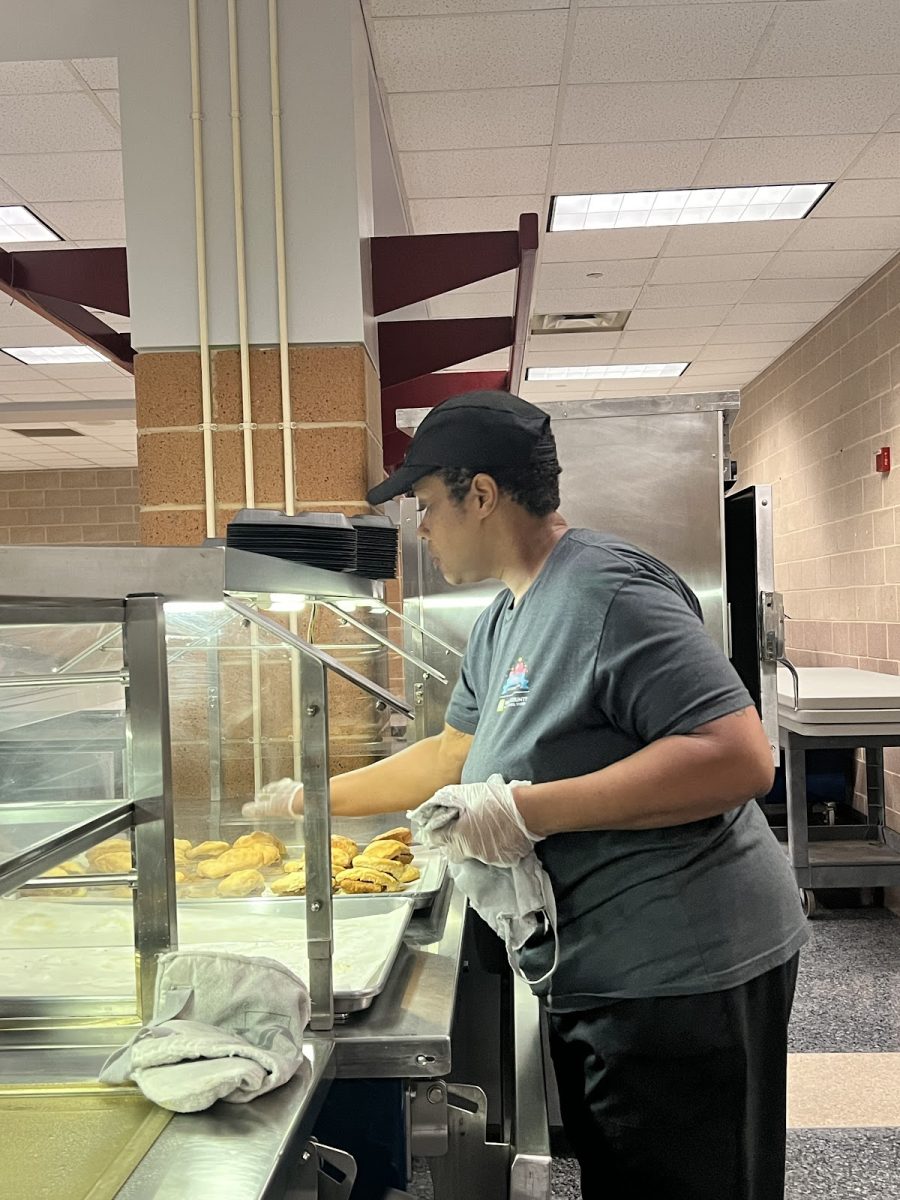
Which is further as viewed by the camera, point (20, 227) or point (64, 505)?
point (64, 505)

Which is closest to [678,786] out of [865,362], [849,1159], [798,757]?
[849,1159]

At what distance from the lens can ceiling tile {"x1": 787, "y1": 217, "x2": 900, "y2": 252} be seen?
5012 millimetres

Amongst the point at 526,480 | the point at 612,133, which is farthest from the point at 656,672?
the point at 612,133

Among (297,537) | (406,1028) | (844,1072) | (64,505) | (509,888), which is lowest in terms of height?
(844,1072)

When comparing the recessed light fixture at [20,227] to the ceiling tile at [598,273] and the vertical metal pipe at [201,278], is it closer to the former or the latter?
the vertical metal pipe at [201,278]

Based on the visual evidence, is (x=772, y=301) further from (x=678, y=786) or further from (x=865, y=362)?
(x=678, y=786)

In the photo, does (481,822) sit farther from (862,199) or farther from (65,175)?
(862,199)

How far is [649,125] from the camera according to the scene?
3896 mm

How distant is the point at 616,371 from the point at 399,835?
245 inches

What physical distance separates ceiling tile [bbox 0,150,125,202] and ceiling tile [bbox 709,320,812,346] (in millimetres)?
3940

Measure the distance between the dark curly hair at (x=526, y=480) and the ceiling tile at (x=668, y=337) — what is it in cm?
535

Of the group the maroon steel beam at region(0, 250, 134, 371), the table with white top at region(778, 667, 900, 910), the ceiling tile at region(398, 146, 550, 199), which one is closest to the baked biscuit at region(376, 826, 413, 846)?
the maroon steel beam at region(0, 250, 134, 371)

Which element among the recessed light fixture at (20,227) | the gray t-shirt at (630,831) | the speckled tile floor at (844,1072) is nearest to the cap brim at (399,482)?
the gray t-shirt at (630,831)

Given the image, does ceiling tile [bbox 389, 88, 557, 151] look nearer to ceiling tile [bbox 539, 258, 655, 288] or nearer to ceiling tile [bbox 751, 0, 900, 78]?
ceiling tile [bbox 751, 0, 900, 78]
